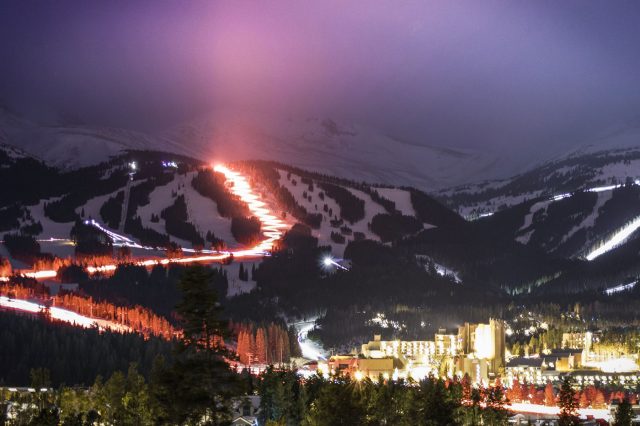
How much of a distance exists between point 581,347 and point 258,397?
279 feet

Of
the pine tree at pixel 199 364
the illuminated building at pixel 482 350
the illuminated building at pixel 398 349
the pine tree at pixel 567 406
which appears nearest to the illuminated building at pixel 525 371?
→ the illuminated building at pixel 482 350

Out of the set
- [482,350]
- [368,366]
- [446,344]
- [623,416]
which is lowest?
A: [623,416]

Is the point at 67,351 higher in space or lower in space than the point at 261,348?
lower

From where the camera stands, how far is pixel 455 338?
192m

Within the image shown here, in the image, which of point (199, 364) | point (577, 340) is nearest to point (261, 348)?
point (577, 340)

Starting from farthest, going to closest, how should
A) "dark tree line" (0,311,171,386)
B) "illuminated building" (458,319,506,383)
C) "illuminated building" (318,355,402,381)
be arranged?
"illuminated building" (458,319,506,383) → "illuminated building" (318,355,402,381) → "dark tree line" (0,311,171,386)

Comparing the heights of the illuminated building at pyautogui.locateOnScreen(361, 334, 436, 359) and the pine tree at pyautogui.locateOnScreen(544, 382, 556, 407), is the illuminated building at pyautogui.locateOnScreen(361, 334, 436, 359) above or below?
above

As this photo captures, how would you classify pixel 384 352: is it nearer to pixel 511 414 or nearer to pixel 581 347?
pixel 581 347

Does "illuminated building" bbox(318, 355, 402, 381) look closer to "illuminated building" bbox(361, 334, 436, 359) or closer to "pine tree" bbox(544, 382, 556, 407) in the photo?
"illuminated building" bbox(361, 334, 436, 359)

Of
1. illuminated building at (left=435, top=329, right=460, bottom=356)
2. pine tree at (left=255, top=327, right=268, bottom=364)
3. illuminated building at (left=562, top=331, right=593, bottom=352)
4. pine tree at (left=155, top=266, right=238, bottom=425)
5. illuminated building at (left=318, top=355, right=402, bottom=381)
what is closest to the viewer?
pine tree at (left=155, top=266, right=238, bottom=425)

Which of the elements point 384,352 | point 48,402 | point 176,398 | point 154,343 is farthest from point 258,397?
point 176,398

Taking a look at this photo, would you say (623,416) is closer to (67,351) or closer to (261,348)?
(67,351)

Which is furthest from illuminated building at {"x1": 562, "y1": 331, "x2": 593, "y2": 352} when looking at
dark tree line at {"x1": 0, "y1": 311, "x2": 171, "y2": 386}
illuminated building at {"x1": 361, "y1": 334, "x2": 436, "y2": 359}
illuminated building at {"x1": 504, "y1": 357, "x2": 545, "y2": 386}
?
dark tree line at {"x1": 0, "y1": 311, "x2": 171, "y2": 386}

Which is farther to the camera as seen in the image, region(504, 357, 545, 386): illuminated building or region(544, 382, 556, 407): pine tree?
region(504, 357, 545, 386): illuminated building
